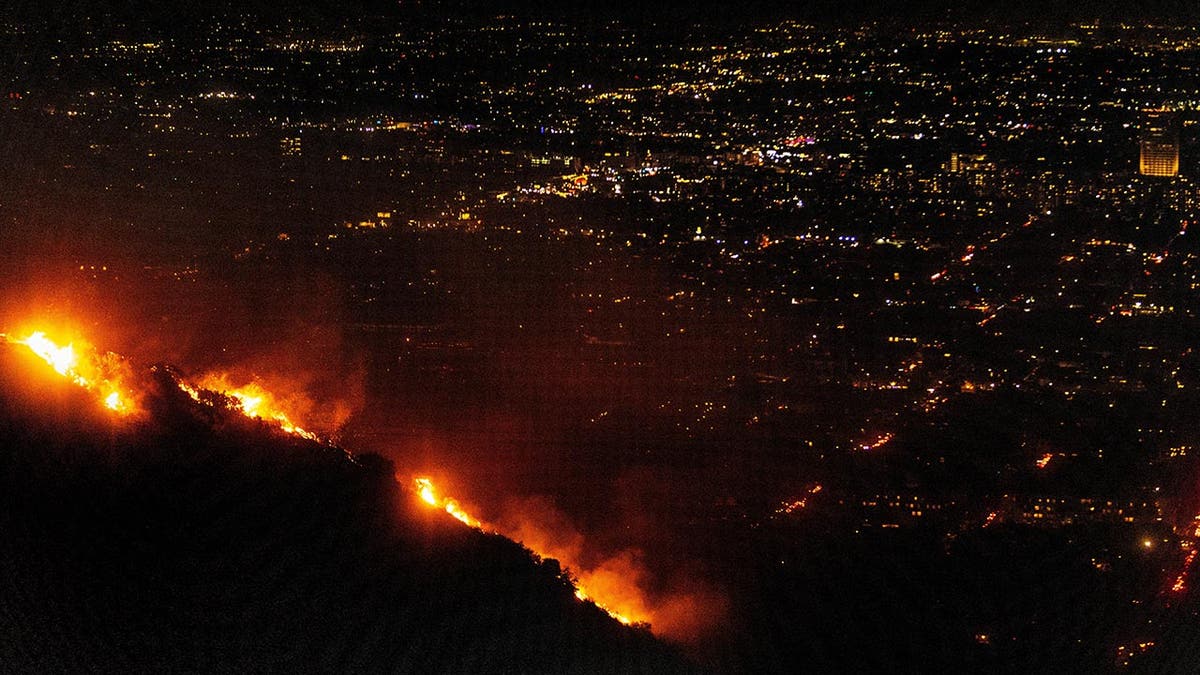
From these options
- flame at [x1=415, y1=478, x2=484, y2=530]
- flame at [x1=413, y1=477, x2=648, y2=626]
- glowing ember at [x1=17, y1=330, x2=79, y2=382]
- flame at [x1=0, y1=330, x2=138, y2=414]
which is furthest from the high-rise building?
glowing ember at [x1=17, y1=330, x2=79, y2=382]

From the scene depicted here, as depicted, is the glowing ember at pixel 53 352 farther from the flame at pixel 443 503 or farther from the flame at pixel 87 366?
the flame at pixel 443 503

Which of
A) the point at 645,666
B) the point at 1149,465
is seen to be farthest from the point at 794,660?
the point at 1149,465

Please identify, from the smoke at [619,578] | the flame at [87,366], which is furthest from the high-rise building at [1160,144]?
the flame at [87,366]

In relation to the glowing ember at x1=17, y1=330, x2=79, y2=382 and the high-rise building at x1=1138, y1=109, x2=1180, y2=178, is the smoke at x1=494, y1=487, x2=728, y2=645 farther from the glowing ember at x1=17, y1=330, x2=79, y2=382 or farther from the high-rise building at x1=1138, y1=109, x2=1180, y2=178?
the high-rise building at x1=1138, y1=109, x2=1180, y2=178

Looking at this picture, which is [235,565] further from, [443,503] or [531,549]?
[531,549]

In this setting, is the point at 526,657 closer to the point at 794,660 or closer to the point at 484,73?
the point at 794,660

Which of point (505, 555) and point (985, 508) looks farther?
point (985, 508)
